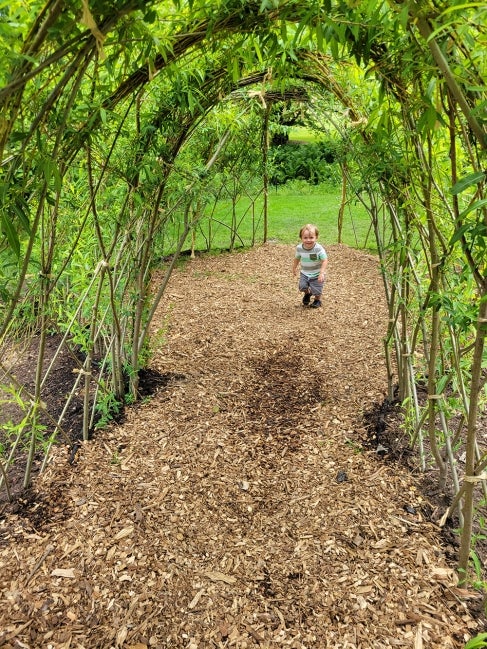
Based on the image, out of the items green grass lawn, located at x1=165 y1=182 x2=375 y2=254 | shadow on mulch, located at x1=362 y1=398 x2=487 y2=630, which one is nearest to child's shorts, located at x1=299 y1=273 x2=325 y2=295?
green grass lawn, located at x1=165 y1=182 x2=375 y2=254

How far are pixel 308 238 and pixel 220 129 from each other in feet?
4.61

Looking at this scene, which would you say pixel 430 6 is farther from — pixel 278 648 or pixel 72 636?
pixel 72 636

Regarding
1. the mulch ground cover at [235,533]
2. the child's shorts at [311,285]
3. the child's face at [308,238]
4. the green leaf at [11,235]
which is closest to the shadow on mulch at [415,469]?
the mulch ground cover at [235,533]

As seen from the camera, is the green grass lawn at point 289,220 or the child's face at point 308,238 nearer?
the child's face at point 308,238

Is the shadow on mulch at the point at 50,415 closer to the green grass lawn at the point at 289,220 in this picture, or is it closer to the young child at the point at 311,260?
the young child at the point at 311,260

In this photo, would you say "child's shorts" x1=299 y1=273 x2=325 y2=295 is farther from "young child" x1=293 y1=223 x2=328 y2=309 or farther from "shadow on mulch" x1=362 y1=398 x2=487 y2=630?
"shadow on mulch" x1=362 y1=398 x2=487 y2=630

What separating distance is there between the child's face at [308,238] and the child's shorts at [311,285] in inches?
13.3

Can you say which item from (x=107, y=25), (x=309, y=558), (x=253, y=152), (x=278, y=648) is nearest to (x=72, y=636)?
(x=278, y=648)

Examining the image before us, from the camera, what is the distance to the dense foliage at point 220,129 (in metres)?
1.03

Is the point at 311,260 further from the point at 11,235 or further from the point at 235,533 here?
the point at 11,235

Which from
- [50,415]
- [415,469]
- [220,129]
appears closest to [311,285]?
[220,129]

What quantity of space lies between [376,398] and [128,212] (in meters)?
2.01

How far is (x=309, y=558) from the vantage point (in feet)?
6.33

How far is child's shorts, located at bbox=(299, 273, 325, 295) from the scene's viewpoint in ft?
15.7
